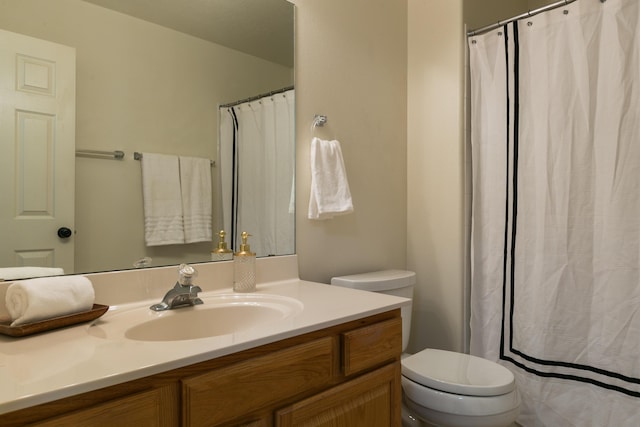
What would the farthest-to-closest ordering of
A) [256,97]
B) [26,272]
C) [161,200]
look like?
[256,97] → [161,200] → [26,272]

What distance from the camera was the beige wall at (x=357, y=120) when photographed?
1.67 meters

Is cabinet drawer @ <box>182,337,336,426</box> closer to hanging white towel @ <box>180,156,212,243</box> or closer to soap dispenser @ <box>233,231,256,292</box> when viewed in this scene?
soap dispenser @ <box>233,231,256,292</box>

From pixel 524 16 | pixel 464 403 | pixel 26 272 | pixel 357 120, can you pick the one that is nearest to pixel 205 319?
pixel 26 272

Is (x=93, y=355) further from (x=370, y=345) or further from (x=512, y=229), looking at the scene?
(x=512, y=229)

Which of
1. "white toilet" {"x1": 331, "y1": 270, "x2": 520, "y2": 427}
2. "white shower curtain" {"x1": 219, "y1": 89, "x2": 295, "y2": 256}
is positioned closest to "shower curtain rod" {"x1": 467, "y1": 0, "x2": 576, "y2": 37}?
"white shower curtain" {"x1": 219, "y1": 89, "x2": 295, "y2": 256}

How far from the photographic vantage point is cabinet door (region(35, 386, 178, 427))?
2.04 feet

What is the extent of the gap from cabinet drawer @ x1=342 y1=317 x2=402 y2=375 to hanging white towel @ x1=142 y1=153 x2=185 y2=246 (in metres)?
0.65

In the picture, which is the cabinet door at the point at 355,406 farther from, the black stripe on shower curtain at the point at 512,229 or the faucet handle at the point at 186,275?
the black stripe on shower curtain at the point at 512,229

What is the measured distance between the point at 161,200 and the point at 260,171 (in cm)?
42

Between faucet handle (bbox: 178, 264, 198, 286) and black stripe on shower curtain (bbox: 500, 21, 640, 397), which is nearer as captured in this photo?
faucet handle (bbox: 178, 264, 198, 286)

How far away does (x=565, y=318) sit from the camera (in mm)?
1657

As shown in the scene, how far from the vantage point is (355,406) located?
1.07m

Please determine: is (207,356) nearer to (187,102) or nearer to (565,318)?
(187,102)

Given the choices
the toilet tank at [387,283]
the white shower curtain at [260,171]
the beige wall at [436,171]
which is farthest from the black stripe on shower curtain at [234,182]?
the beige wall at [436,171]
